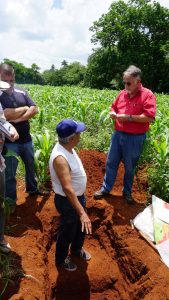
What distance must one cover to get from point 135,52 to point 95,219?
34.3 meters

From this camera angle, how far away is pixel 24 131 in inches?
156

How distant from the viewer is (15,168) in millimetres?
3869

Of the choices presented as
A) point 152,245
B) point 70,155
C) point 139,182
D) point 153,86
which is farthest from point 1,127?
point 153,86

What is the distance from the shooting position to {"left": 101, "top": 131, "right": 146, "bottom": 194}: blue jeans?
13.5 feet

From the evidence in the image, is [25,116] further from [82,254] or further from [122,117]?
[82,254]

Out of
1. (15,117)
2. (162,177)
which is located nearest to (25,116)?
(15,117)

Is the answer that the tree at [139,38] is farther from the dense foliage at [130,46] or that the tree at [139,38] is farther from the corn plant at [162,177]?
the corn plant at [162,177]

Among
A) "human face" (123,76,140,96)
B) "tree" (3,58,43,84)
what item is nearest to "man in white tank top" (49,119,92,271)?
"human face" (123,76,140,96)

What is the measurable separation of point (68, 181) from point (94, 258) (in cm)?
147

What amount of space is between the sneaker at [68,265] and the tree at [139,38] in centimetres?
3340

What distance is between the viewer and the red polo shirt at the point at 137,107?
391cm

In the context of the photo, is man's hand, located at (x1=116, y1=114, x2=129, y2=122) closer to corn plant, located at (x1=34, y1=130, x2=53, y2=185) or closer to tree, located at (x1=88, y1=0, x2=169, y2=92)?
corn plant, located at (x1=34, y1=130, x2=53, y2=185)

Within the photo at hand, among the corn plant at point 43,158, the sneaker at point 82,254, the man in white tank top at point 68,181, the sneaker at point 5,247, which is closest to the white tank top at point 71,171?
the man in white tank top at point 68,181

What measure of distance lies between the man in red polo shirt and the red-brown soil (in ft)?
1.49
